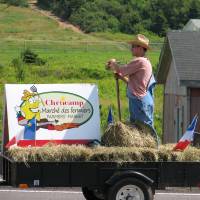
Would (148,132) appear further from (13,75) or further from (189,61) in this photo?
(13,75)

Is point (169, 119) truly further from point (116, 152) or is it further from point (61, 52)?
point (61, 52)

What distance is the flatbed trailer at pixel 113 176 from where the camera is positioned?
12.2 m

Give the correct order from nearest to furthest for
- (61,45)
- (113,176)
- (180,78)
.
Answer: (113,176), (180,78), (61,45)

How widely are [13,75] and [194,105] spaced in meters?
22.5

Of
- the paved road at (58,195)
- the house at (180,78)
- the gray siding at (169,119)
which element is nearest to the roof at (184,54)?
the house at (180,78)

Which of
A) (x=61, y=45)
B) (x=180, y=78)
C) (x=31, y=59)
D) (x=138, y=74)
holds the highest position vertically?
(x=138, y=74)

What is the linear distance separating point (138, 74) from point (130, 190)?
1753 mm

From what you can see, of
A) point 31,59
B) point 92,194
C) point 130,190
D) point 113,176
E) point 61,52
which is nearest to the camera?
point 113,176

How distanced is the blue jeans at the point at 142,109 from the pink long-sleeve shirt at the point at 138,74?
0.25 feet

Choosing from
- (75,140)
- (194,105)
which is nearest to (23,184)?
(75,140)

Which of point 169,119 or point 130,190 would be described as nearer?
point 130,190

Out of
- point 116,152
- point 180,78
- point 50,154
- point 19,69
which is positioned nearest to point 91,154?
point 116,152

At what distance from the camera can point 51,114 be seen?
1302cm

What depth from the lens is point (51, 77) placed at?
4528 cm
